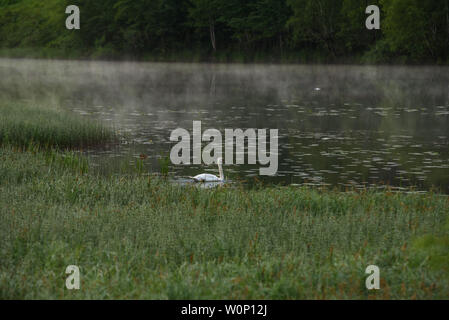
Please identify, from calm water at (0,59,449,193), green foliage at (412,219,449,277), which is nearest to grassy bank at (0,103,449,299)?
green foliage at (412,219,449,277)

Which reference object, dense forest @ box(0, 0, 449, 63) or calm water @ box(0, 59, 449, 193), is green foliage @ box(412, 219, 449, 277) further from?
dense forest @ box(0, 0, 449, 63)

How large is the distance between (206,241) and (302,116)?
27359 millimetres

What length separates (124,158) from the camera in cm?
2256

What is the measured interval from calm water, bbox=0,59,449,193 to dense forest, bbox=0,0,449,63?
6.02 meters

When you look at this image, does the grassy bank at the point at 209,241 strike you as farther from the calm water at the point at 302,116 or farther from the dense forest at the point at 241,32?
the dense forest at the point at 241,32

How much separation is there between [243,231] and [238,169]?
10.3m

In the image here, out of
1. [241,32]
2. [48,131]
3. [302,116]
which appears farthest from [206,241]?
[241,32]

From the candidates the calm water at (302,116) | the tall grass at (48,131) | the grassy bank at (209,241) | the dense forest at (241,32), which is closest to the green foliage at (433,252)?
the grassy bank at (209,241)

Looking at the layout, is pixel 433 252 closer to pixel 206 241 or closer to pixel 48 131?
pixel 206 241

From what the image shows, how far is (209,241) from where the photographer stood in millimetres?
10469

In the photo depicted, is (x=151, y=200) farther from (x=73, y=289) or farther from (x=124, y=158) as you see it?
(x=124, y=158)

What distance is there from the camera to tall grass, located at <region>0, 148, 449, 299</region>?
327 inches

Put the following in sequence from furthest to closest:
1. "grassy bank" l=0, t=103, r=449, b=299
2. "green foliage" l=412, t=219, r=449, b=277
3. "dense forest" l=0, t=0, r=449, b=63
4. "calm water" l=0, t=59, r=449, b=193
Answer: "dense forest" l=0, t=0, r=449, b=63 → "calm water" l=0, t=59, r=449, b=193 → "green foliage" l=412, t=219, r=449, b=277 → "grassy bank" l=0, t=103, r=449, b=299

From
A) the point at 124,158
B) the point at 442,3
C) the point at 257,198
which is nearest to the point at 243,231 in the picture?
the point at 257,198
